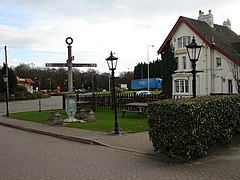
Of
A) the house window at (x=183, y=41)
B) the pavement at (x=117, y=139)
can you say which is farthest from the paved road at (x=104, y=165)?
the house window at (x=183, y=41)

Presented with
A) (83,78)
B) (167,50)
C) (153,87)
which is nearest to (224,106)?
(167,50)

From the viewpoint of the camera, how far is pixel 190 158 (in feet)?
26.2

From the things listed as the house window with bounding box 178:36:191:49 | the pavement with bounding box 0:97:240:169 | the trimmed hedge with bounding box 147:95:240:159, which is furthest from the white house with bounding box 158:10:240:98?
the trimmed hedge with bounding box 147:95:240:159

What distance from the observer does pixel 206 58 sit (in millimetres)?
37188

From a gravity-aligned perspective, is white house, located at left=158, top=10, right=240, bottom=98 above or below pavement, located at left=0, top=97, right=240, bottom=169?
above

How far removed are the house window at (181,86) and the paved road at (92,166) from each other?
30.1 meters

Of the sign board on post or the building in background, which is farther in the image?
the building in background

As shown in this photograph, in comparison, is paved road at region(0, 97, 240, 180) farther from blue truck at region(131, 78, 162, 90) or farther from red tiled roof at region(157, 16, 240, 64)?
blue truck at region(131, 78, 162, 90)

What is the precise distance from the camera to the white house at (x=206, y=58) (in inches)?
1401

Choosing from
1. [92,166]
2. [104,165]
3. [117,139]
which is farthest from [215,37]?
[92,166]

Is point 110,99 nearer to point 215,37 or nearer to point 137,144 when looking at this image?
point 137,144

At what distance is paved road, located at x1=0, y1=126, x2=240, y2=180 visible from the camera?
6893 millimetres

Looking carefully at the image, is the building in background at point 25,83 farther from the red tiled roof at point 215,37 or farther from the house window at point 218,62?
the house window at point 218,62

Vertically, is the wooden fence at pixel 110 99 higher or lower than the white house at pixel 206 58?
lower
